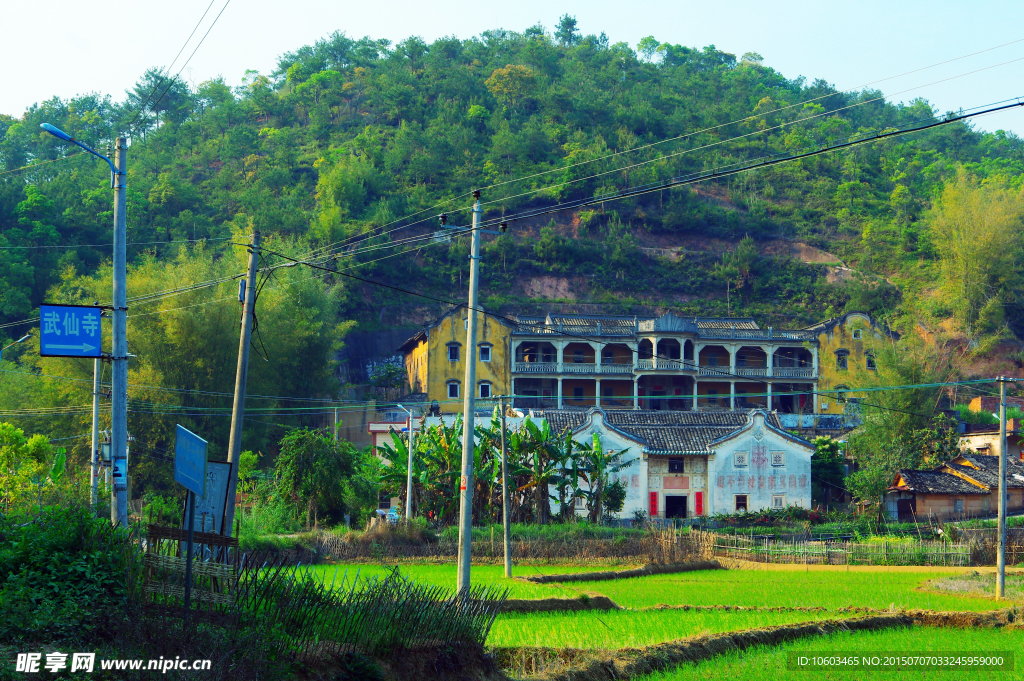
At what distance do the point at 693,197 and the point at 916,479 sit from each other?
155 ft

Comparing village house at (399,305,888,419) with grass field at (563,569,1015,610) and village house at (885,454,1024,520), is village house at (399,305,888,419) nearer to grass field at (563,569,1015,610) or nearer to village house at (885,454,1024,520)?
village house at (885,454,1024,520)

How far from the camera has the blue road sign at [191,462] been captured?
6.91m

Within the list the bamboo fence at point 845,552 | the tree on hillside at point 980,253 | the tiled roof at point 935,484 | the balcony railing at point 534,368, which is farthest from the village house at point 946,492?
the tree on hillside at point 980,253

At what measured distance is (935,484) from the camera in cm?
3588

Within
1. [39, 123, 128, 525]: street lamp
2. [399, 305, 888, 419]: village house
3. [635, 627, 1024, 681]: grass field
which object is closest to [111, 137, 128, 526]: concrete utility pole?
[39, 123, 128, 525]: street lamp

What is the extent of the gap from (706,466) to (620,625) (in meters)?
23.4

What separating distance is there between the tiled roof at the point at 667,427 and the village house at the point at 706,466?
43 millimetres

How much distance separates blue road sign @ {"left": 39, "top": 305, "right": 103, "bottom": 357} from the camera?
1221 cm

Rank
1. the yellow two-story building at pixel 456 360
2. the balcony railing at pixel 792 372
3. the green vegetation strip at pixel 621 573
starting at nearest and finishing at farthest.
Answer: the green vegetation strip at pixel 621 573
the yellow two-story building at pixel 456 360
the balcony railing at pixel 792 372

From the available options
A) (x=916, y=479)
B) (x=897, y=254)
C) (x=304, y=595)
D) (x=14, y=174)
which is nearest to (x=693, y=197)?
(x=897, y=254)

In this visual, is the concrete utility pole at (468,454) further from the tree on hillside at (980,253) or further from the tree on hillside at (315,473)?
the tree on hillside at (980,253)

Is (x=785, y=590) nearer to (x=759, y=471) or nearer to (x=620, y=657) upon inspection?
(x=620, y=657)

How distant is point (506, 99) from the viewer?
87.8 m

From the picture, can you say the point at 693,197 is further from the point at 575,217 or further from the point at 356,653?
the point at 356,653
